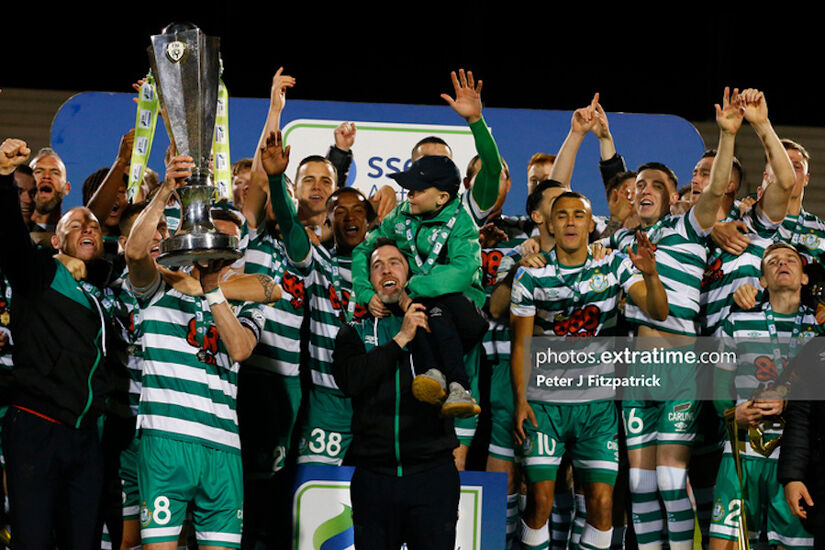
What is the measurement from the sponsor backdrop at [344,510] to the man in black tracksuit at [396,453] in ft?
1.64

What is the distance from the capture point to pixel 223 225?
5465mm

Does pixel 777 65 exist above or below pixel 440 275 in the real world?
above

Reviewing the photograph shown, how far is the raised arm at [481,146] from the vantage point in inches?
217

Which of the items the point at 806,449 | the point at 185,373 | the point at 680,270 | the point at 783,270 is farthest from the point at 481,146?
the point at 806,449

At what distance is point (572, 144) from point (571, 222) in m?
0.84

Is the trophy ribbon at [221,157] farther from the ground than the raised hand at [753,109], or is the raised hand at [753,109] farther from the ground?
the raised hand at [753,109]

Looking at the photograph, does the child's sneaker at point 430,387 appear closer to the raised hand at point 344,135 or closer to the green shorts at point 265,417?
the green shorts at point 265,417

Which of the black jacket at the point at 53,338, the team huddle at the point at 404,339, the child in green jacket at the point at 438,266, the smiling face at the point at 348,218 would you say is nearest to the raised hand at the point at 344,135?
the team huddle at the point at 404,339

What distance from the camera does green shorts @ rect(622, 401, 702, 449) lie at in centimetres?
564

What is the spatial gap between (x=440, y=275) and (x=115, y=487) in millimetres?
2132

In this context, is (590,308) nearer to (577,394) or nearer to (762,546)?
(577,394)

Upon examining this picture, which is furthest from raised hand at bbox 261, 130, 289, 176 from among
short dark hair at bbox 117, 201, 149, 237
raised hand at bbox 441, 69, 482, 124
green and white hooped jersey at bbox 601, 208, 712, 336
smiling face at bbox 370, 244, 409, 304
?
green and white hooped jersey at bbox 601, 208, 712, 336

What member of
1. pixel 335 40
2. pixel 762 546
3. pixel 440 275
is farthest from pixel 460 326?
→ pixel 335 40

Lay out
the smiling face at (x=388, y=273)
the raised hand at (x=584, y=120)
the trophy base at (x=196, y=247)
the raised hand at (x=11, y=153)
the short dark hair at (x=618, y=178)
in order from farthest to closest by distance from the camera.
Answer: the short dark hair at (x=618, y=178) < the raised hand at (x=584, y=120) < the smiling face at (x=388, y=273) < the raised hand at (x=11, y=153) < the trophy base at (x=196, y=247)
